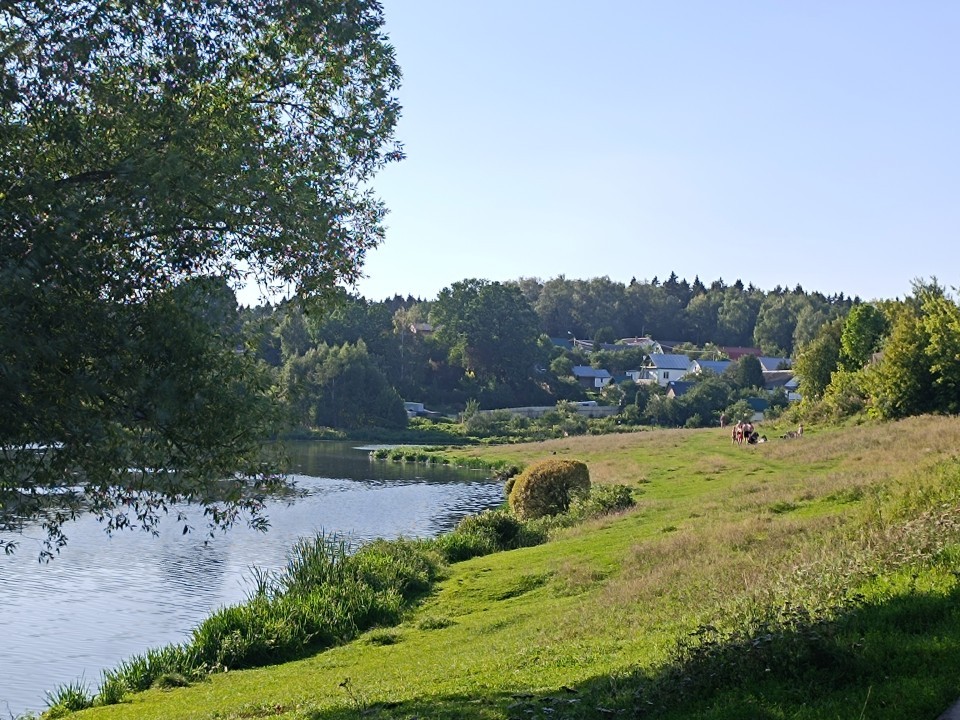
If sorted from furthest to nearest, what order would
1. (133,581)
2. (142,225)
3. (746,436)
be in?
(746,436) → (133,581) → (142,225)

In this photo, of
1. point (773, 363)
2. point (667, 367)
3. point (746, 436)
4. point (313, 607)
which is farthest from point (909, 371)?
point (773, 363)

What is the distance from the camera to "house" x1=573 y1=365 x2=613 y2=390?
17900 centimetres

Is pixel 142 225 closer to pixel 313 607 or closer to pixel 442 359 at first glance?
pixel 313 607

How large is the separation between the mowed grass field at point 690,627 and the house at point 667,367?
145 meters

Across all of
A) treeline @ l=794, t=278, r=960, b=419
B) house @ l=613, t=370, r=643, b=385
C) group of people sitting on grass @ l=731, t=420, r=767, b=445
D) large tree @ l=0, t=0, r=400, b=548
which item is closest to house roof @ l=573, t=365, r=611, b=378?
house @ l=613, t=370, r=643, b=385

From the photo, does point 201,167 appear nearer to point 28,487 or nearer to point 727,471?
point 28,487

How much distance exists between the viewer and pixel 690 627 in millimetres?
13617

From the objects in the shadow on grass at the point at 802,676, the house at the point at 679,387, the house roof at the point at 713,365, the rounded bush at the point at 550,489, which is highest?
the house roof at the point at 713,365

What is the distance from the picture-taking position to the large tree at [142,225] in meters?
11.0

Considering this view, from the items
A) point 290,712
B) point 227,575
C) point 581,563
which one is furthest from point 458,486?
point 290,712

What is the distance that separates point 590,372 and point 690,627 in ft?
550

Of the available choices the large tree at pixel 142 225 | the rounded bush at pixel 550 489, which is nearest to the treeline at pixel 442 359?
the rounded bush at pixel 550 489

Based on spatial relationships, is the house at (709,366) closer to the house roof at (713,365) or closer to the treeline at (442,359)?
the house roof at (713,365)

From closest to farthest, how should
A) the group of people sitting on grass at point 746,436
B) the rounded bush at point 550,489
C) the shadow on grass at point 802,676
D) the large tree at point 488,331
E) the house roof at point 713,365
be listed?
1. the shadow on grass at point 802,676
2. the rounded bush at point 550,489
3. the group of people sitting on grass at point 746,436
4. the house roof at point 713,365
5. the large tree at point 488,331
